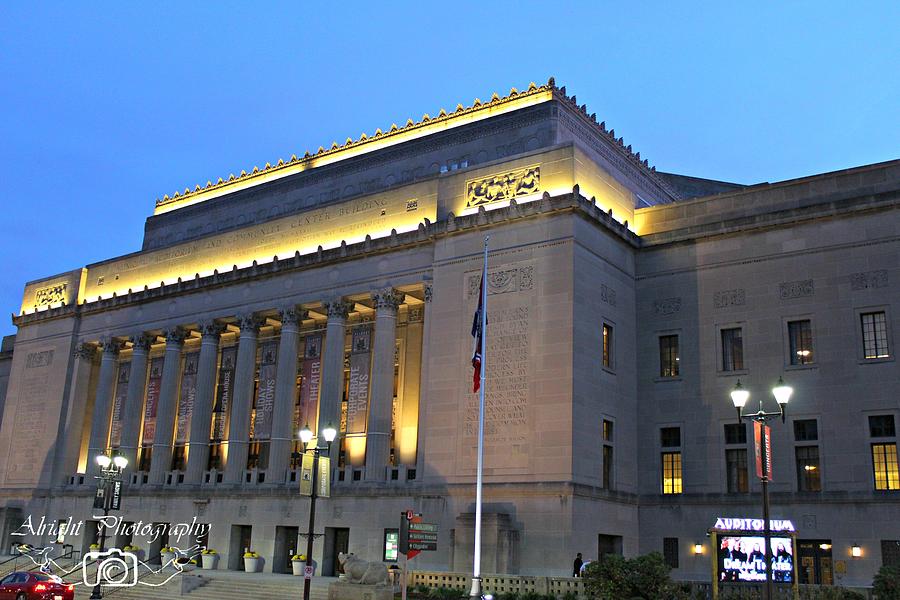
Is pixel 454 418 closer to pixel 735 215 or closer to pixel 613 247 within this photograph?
pixel 613 247

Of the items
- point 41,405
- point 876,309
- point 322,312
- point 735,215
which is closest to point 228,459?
point 322,312

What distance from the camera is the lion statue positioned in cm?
3572

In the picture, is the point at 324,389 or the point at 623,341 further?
the point at 324,389

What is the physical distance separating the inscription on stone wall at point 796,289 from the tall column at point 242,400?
96.4ft

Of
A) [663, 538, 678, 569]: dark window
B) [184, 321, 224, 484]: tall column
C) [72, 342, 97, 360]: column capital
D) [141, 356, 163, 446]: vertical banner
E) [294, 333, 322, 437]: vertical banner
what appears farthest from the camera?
[72, 342, 97, 360]: column capital

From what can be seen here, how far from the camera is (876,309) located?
4000 centimetres

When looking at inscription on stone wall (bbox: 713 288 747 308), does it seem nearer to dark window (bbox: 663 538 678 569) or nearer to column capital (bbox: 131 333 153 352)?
dark window (bbox: 663 538 678 569)

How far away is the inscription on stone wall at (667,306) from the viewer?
4553 cm

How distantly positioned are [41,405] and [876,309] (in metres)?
53.7

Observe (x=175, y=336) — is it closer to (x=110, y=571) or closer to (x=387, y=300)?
(x=110, y=571)

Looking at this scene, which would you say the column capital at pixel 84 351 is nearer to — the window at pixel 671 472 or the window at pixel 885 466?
the window at pixel 671 472

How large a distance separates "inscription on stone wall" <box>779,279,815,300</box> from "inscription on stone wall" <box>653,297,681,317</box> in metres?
4.99

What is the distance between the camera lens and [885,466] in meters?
38.7

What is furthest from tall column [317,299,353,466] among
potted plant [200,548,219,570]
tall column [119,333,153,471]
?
tall column [119,333,153,471]
